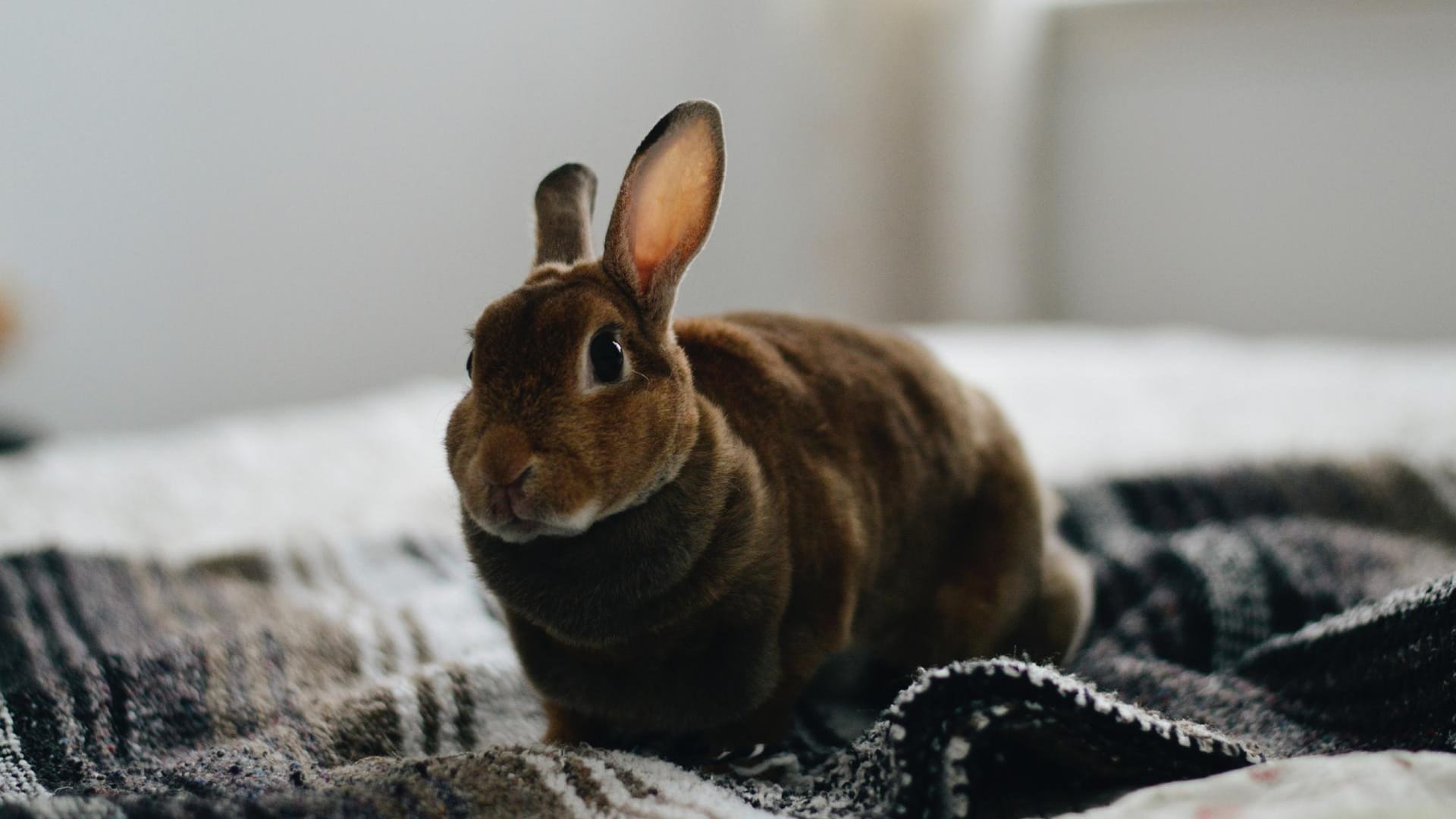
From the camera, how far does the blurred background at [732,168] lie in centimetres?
266

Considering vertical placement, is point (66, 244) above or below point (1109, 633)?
above

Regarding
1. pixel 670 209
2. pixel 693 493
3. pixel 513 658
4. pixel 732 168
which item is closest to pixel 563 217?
pixel 670 209

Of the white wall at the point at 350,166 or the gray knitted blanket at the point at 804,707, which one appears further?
the white wall at the point at 350,166

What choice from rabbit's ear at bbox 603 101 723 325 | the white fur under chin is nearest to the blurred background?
rabbit's ear at bbox 603 101 723 325

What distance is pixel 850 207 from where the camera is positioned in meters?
3.26

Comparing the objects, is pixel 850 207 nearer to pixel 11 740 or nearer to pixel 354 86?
pixel 354 86

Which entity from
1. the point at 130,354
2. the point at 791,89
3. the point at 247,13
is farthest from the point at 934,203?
the point at 130,354

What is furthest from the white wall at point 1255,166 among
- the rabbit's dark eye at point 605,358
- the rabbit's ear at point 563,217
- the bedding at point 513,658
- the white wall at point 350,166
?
the rabbit's dark eye at point 605,358

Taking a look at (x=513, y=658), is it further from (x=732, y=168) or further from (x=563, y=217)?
(x=732, y=168)

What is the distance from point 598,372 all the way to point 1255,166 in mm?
2667

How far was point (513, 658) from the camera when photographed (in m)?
1.01

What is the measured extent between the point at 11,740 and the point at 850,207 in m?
2.65

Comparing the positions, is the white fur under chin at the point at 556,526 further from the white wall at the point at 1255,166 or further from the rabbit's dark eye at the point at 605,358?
the white wall at the point at 1255,166

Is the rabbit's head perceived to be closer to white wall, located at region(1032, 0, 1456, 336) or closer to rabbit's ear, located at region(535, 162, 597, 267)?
rabbit's ear, located at region(535, 162, 597, 267)
